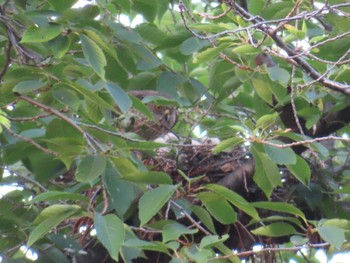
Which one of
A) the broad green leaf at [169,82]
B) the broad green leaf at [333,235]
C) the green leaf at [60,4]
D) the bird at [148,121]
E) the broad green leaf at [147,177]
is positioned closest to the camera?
the broad green leaf at [333,235]

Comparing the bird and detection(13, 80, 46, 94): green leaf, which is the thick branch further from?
the bird

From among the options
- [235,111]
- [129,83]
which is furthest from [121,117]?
[235,111]

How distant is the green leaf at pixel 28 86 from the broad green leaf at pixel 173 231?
50cm

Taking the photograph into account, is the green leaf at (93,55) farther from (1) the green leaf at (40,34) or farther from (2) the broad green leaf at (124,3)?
(2) the broad green leaf at (124,3)

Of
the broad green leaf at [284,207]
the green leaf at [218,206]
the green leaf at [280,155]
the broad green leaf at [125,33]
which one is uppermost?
the broad green leaf at [125,33]

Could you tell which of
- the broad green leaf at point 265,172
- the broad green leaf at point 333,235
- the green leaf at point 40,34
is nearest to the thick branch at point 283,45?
the broad green leaf at point 265,172

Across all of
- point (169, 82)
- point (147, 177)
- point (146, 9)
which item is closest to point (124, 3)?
point (146, 9)

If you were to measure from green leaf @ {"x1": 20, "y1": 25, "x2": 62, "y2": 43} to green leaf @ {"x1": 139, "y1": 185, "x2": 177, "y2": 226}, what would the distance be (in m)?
0.49

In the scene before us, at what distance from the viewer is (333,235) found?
205 cm

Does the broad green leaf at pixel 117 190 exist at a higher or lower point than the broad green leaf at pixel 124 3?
lower

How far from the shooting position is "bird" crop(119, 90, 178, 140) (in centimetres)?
300

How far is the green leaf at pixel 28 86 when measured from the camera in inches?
86.4

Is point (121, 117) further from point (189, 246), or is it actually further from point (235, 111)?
point (189, 246)

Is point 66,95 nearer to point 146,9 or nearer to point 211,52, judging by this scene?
point 211,52
